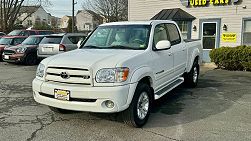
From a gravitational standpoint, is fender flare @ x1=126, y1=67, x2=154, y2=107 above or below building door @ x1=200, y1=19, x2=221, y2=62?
below

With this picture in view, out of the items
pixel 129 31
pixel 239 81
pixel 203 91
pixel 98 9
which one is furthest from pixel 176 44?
pixel 98 9

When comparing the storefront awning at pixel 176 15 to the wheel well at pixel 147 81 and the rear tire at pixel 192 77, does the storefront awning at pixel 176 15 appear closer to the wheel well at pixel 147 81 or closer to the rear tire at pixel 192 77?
the rear tire at pixel 192 77

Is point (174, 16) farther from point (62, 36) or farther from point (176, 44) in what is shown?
point (176, 44)

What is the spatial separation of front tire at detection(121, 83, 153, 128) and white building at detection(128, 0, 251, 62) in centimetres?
989

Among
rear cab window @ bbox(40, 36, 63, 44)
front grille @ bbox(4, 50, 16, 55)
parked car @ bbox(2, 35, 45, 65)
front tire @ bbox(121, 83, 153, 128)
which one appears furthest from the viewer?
front grille @ bbox(4, 50, 16, 55)

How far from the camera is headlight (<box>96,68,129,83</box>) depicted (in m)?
4.07

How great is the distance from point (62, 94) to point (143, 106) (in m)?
1.45

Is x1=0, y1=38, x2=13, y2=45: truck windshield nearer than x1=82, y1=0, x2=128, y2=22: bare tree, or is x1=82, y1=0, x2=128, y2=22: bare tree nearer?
x1=0, y1=38, x2=13, y2=45: truck windshield

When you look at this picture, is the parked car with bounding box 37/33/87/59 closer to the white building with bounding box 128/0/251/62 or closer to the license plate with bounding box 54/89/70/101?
the white building with bounding box 128/0/251/62

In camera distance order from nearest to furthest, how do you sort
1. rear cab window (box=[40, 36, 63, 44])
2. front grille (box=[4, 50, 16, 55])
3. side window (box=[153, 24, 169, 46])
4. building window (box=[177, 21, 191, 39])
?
1. side window (box=[153, 24, 169, 46])
2. rear cab window (box=[40, 36, 63, 44])
3. front grille (box=[4, 50, 16, 55])
4. building window (box=[177, 21, 191, 39])

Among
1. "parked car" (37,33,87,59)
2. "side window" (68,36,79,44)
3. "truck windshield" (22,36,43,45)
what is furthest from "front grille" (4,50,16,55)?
"side window" (68,36,79,44)

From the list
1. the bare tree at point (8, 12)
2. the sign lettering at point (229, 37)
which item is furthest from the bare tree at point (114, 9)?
the sign lettering at point (229, 37)

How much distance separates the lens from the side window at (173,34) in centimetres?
618

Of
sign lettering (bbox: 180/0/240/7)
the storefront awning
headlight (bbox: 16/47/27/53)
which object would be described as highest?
sign lettering (bbox: 180/0/240/7)
